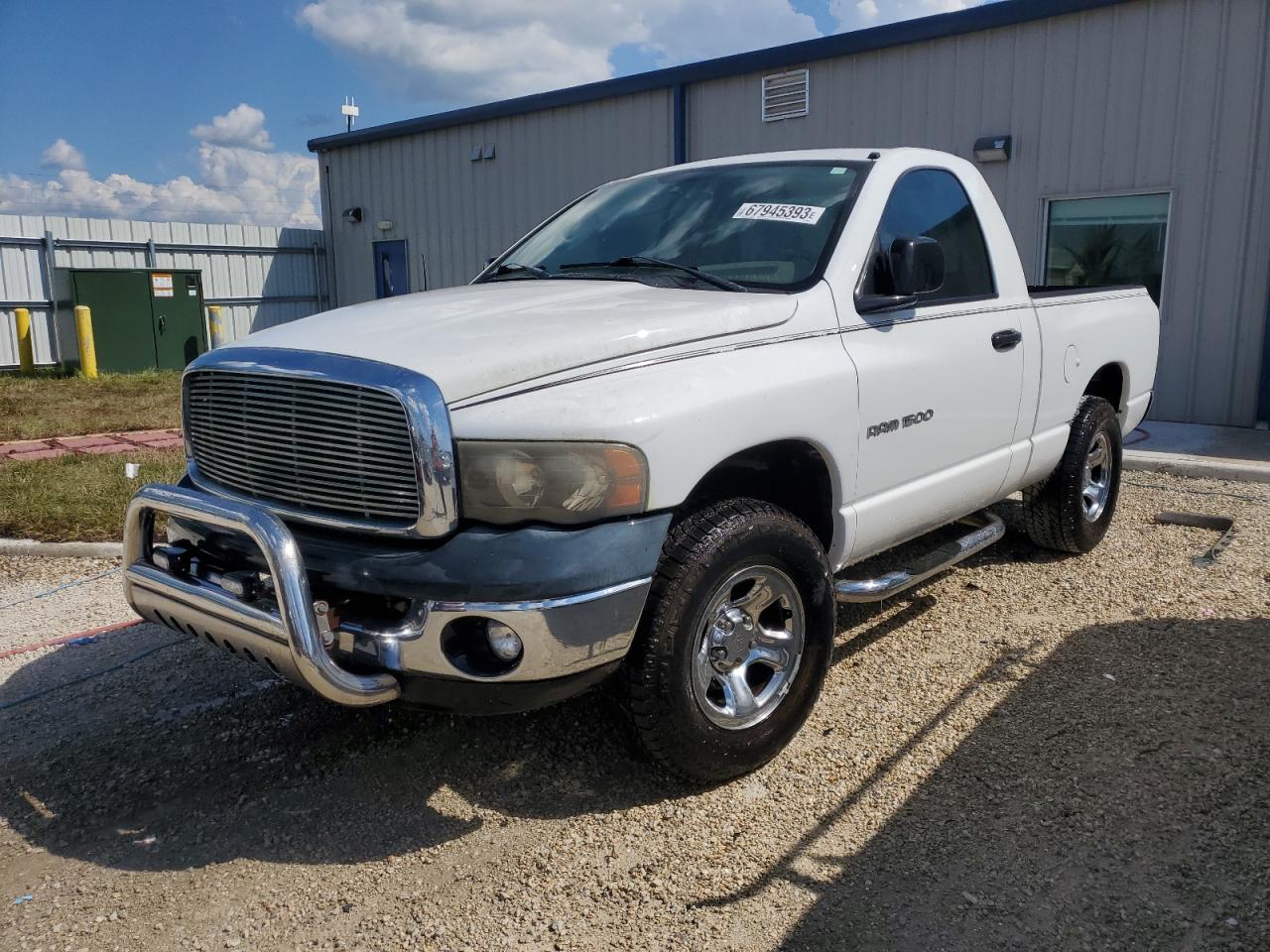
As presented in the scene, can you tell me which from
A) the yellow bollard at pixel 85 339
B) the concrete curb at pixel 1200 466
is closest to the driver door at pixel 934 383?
the concrete curb at pixel 1200 466

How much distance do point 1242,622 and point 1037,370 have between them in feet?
4.57

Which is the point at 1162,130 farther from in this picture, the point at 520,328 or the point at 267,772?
the point at 267,772

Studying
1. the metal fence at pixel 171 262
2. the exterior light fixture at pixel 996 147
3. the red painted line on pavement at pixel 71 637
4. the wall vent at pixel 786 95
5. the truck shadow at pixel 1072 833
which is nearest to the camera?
the truck shadow at pixel 1072 833

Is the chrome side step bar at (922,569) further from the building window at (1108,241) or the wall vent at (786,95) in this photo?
the wall vent at (786,95)

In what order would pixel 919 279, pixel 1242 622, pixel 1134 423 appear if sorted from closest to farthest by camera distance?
pixel 919 279, pixel 1242 622, pixel 1134 423

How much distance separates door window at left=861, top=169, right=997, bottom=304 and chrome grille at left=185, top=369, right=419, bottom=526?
6.48 ft

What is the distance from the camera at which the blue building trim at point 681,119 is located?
42.9 feet

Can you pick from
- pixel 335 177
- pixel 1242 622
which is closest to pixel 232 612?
pixel 1242 622

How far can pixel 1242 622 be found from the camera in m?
4.49

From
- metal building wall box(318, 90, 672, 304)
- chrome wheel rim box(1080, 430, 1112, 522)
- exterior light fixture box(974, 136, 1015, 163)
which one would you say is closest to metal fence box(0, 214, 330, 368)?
metal building wall box(318, 90, 672, 304)

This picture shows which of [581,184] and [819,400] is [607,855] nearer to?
[819,400]

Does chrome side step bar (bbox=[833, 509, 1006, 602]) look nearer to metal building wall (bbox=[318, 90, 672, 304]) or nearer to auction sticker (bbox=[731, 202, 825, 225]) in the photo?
auction sticker (bbox=[731, 202, 825, 225])

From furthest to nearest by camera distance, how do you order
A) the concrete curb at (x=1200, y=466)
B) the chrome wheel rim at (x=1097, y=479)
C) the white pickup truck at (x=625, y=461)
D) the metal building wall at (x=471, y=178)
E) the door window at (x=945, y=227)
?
the metal building wall at (x=471, y=178) < the concrete curb at (x=1200, y=466) < the chrome wheel rim at (x=1097, y=479) < the door window at (x=945, y=227) < the white pickup truck at (x=625, y=461)

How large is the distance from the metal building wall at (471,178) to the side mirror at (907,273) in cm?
1032
